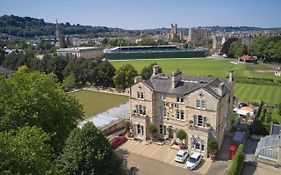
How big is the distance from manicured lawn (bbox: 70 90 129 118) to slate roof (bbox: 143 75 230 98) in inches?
766

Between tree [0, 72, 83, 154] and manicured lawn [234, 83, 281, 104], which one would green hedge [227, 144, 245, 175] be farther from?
manicured lawn [234, 83, 281, 104]

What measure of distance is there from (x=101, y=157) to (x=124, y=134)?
20338 mm

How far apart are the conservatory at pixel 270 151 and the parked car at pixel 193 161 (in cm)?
720

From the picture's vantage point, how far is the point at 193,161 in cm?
3406

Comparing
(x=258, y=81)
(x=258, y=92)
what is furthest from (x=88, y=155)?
(x=258, y=81)

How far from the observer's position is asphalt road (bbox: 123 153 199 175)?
3300cm

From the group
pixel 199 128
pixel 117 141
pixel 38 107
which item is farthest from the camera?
pixel 117 141

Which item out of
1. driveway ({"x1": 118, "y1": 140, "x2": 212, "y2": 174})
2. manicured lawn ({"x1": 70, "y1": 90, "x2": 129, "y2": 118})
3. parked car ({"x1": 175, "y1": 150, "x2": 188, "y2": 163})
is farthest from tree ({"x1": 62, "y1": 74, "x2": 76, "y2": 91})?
parked car ({"x1": 175, "y1": 150, "x2": 188, "y2": 163})

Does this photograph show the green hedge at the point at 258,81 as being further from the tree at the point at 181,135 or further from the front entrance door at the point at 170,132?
the tree at the point at 181,135

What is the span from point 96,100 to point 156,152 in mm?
31755

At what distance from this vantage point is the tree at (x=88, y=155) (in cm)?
2316

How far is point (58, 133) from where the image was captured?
30.4 metres

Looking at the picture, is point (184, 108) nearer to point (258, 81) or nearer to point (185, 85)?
point (185, 85)

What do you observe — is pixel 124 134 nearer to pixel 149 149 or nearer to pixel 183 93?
pixel 149 149
